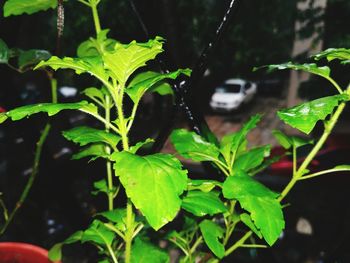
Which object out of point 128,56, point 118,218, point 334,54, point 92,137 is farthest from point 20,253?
point 334,54

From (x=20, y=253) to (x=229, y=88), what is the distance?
1394 cm

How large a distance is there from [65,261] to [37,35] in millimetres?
10767

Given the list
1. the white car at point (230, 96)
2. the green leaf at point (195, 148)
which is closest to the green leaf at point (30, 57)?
the green leaf at point (195, 148)

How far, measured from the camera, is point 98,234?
889mm

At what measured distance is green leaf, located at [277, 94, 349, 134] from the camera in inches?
23.5

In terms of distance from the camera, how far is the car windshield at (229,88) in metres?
14.2

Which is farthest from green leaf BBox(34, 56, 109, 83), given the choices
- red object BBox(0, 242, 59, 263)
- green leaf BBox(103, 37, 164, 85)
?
red object BBox(0, 242, 59, 263)

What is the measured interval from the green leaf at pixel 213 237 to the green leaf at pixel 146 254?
5.4 inches

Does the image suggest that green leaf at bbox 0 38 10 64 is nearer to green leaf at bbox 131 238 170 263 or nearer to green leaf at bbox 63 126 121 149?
green leaf at bbox 63 126 121 149

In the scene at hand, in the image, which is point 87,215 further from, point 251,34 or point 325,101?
point 251,34

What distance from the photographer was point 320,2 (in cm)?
650

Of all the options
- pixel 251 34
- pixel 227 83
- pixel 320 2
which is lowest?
pixel 227 83

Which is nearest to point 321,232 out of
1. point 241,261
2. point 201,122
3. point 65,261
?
point 241,261

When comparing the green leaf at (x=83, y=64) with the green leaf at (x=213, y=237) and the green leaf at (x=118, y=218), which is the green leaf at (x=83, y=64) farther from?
the green leaf at (x=213, y=237)
